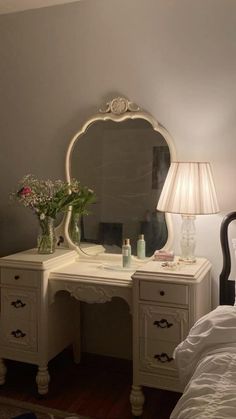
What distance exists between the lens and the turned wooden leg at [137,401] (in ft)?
7.07

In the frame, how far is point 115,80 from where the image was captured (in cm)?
266

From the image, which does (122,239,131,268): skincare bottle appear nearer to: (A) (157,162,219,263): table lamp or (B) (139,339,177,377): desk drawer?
(A) (157,162,219,263): table lamp

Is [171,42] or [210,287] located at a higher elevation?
[171,42]

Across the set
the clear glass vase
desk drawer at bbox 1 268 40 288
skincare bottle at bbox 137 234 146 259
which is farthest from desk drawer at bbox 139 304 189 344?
the clear glass vase

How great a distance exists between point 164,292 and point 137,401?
634mm

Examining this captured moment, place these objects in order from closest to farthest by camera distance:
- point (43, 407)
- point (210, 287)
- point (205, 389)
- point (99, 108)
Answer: point (205, 389) < point (43, 407) < point (210, 287) < point (99, 108)

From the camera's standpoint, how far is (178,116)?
2504 millimetres

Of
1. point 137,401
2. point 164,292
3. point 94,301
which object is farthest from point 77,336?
point 164,292

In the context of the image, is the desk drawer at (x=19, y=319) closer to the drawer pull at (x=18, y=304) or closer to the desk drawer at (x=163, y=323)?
the drawer pull at (x=18, y=304)

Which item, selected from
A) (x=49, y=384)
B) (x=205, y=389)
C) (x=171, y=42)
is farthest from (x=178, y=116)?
(x=49, y=384)

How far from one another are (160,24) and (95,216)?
134cm

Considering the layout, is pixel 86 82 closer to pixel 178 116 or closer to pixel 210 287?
pixel 178 116

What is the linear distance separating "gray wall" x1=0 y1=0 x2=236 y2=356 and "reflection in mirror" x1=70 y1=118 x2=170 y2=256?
0.13m

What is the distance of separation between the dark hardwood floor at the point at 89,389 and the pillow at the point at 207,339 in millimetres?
711
